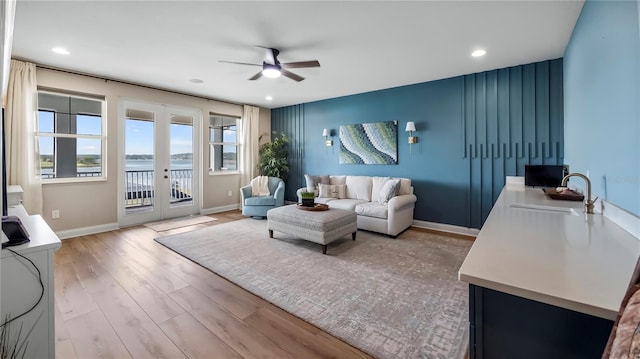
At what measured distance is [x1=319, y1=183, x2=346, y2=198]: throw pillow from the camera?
526 centimetres

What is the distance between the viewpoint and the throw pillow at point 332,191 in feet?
17.3

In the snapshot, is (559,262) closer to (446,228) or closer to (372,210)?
(372,210)

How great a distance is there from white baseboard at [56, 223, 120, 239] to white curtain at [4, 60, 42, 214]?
490 millimetres

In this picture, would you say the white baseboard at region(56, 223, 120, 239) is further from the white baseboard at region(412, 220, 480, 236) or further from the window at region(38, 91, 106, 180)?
the white baseboard at region(412, 220, 480, 236)

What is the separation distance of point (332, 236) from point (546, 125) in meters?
3.21

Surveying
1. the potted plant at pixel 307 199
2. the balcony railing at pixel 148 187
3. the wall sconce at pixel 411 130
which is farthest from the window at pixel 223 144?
the wall sconce at pixel 411 130

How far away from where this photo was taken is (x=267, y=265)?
308 cm

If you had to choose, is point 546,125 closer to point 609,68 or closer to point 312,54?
point 609,68

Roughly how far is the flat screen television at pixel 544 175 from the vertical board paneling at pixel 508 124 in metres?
0.72

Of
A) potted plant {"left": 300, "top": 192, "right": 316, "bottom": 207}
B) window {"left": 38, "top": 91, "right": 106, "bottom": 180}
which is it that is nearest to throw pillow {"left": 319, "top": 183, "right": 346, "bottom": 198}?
potted plant {"left": 300, "top": 192, "right": 316, "bottom": 207}

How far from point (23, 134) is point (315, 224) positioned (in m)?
4.04

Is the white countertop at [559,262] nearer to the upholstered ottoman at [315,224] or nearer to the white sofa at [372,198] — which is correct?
the upholstered ottoman at [315,224]

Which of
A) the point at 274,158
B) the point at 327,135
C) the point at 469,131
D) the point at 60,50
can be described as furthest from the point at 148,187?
the point at 469,131

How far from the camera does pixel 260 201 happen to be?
540cm
